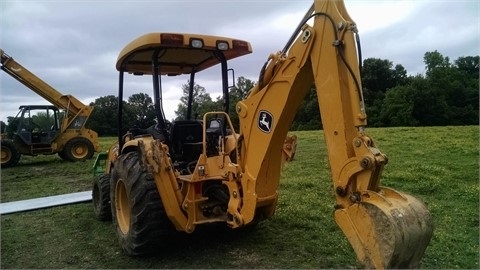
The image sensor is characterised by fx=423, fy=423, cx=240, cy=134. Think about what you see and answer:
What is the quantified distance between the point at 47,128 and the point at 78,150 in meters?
1.33

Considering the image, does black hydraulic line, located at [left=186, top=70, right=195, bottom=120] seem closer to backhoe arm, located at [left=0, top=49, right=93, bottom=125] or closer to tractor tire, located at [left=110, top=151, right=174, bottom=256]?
tractor tire, located at [left=110, top=151, right=174, bottom=256]

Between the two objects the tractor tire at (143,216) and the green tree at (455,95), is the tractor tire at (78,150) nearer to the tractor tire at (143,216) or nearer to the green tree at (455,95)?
the tractor tire at (143,216)

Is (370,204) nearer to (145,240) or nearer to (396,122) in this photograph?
(145,240)

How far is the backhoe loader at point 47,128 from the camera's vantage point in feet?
48.7

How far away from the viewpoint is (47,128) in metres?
15.4

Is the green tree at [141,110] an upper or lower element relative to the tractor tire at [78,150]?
upper

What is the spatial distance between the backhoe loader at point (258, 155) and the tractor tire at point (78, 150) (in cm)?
985

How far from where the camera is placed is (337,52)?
3291mm

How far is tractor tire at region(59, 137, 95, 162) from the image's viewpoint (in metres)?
15.4

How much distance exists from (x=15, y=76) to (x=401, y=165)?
1310cm

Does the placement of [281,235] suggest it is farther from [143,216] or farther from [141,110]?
[141,110]

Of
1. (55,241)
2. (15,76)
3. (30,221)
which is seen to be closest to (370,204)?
(55,241)

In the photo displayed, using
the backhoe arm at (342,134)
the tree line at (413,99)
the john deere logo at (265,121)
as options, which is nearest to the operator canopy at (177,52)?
the backhoe arm at (342,134)

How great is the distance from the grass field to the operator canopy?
2248 mm
